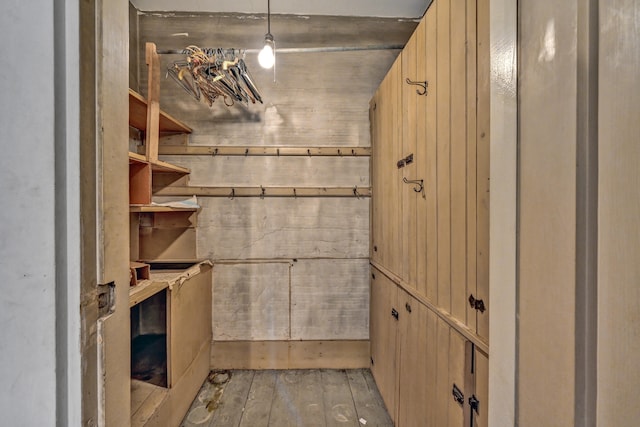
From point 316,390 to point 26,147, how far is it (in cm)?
244

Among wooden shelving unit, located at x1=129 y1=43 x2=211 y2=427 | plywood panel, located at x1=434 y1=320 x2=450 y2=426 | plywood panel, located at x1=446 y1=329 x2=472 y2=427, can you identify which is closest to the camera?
plywood panel, located at x1=446 y1=329 x2=472 y2=427

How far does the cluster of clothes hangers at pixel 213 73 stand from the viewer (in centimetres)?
188

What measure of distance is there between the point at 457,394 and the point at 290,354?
181cm

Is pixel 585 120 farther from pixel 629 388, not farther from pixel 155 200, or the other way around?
pixel 155 200

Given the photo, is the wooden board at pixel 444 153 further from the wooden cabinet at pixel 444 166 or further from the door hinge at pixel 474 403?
the door hinge at pixel 474 403

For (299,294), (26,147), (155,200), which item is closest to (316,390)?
(299,294)

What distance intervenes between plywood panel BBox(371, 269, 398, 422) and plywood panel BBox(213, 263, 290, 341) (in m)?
0.78

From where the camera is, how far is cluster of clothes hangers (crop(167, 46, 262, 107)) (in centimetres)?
188

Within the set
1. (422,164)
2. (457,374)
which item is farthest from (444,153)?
(457,374)

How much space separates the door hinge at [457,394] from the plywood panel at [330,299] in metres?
1.55

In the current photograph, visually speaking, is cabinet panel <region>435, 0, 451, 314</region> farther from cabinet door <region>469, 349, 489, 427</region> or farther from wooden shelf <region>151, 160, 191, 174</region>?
wooden shelf <region>151, 160, 191, 174</region>

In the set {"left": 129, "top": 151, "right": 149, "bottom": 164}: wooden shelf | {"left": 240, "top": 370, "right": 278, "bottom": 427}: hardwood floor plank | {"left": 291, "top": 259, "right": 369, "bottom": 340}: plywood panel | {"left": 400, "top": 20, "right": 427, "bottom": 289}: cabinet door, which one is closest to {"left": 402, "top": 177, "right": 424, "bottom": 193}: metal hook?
{"left": 400, "top": 20, "right": 427, "bottom": 289}: cabinet door

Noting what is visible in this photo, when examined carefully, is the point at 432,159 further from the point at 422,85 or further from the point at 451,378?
the point at 451,378

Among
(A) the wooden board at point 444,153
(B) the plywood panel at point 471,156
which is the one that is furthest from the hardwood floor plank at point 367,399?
(B) the plywood panel at point 471,156
